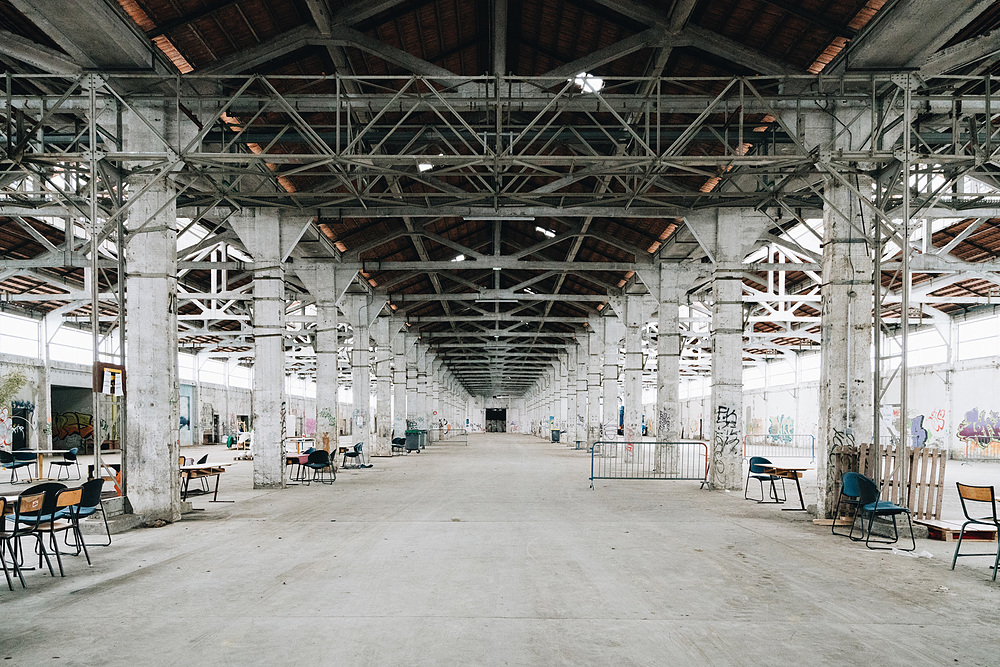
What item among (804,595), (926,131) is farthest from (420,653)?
(926,131)

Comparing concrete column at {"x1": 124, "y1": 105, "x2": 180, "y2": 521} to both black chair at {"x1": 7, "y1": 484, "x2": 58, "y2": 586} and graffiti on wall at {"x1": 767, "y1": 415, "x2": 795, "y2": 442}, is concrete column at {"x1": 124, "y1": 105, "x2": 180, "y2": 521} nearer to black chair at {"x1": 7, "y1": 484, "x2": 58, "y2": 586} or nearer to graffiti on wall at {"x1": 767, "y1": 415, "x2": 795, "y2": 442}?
black chair at {"x1": 7, "y1": 484, "x2": 58, "y2": 586}

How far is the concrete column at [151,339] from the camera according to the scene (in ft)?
40.7

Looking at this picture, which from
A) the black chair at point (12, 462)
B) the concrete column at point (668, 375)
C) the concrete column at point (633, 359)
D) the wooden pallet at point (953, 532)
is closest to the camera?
the wooden pallet at point (953, 532)

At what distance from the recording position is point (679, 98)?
43.5 feet

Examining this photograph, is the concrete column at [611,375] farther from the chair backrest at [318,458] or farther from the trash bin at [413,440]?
the chair backrest at [318,458]

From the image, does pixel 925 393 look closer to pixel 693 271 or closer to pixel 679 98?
pixel 693 271

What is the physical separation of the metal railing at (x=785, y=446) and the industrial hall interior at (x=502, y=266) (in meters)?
16.0

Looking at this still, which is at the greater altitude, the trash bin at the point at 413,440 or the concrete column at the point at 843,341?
the concrete column at the point at 843,341

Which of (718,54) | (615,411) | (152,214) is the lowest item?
(615,411)

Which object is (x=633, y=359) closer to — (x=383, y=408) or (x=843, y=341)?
(x=383, y=408)

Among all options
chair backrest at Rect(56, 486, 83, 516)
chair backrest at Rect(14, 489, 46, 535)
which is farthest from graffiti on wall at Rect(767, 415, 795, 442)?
chair backrest at Rect(14, 489, 46, 535)

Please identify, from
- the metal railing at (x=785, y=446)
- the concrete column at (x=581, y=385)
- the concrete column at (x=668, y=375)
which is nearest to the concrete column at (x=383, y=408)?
the concrete column at (x=581, y=385)

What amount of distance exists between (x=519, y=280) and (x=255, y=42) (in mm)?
23017

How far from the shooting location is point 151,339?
12.6 meters
